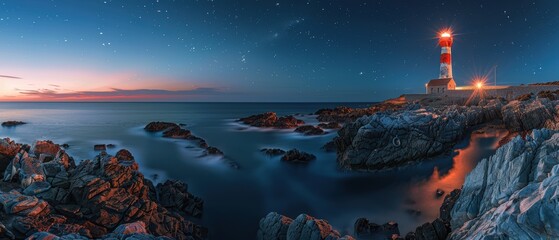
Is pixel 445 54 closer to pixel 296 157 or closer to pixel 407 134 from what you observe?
pixel 407 134

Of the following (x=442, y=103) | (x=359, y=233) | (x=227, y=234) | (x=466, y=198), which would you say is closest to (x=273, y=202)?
(x=227, y=234)

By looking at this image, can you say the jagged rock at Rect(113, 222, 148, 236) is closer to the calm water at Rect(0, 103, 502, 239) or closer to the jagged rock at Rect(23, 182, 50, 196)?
the calm water at Rect(0, 103, 502, 239)

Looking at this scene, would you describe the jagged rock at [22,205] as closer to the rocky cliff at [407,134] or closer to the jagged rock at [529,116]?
the rocky cliff at [407,134]

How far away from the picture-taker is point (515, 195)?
7012 millimetres

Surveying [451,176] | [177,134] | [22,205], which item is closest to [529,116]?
[451,176]

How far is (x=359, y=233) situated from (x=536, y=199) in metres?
6.98

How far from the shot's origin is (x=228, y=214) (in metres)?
14.3

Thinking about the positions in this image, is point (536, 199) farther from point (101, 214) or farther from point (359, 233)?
point (101, 214)

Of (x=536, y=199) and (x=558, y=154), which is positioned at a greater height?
(x=558, y=154)

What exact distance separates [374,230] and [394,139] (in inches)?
386

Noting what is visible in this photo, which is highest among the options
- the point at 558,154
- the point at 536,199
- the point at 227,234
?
the point at 558,154

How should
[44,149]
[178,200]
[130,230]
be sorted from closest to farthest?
[130,230] → [178,200] → [44,149]

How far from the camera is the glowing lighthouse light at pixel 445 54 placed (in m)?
62.2

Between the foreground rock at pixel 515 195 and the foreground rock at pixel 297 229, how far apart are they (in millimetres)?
3764
